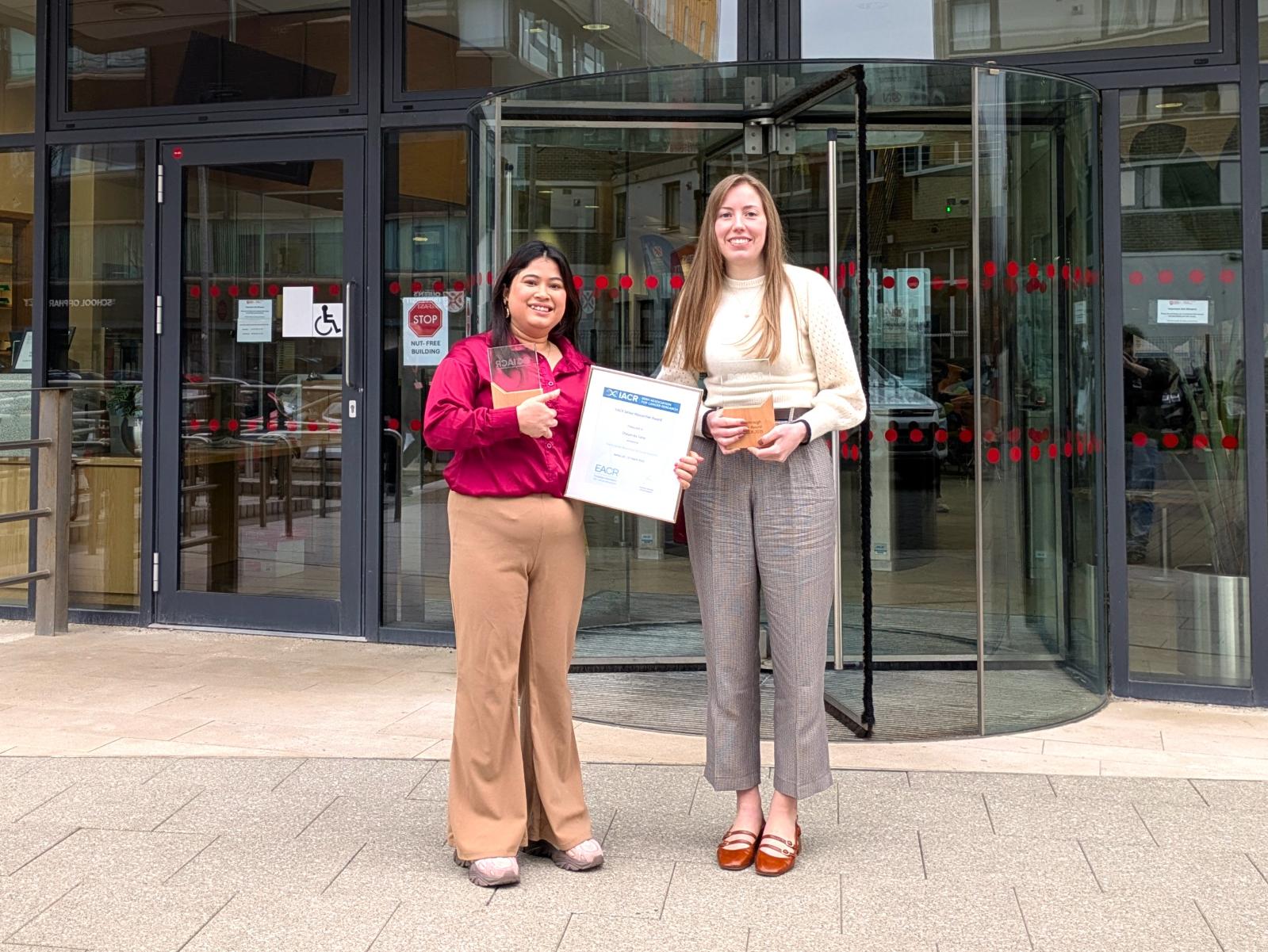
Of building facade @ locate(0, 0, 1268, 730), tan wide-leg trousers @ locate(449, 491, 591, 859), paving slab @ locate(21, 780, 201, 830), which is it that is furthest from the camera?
building facade @ locate(0, 0, 1268, 730)

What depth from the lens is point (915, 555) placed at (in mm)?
6426

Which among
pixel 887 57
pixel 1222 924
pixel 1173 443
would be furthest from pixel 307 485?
pixel 1222 924

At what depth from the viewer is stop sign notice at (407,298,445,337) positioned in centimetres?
674

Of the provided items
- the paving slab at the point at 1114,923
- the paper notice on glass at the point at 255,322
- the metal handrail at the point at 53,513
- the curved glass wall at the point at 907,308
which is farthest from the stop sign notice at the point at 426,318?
the paving slab at the point at 1114,923

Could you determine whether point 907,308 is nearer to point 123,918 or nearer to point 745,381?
point 745,381

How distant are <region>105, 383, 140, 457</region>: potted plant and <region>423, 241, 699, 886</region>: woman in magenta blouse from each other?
4132 millimetres

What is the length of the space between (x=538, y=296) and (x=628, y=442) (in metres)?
0.43

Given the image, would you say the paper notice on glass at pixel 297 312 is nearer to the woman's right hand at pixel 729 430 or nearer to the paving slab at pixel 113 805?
the paving slab at pixel 113 805

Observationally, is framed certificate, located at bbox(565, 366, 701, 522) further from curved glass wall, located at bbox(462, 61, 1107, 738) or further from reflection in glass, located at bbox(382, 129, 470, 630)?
reflection in glass, located at bbox(382, 129, 470, 630)

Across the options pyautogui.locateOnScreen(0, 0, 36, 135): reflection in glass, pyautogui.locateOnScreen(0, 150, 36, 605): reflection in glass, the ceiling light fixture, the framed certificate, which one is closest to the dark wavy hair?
the framed certificate

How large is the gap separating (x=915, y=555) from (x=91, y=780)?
3596 millimetres

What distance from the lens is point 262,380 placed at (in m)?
7.02

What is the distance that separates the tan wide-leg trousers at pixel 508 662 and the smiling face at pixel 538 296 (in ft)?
1.46

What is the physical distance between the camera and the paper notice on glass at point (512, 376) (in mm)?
3477
